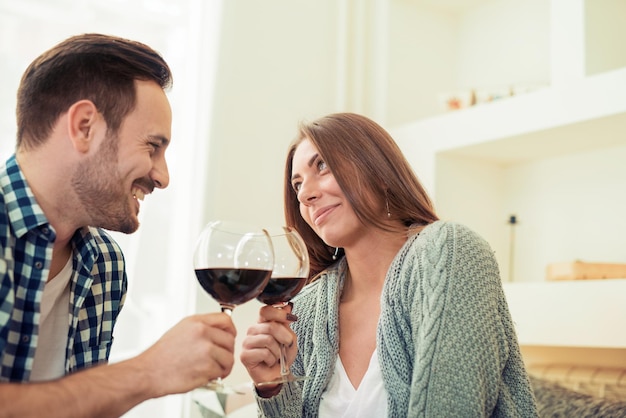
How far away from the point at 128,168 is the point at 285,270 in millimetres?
342

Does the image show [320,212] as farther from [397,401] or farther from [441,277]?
[397,401]

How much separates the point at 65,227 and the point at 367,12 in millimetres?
2554

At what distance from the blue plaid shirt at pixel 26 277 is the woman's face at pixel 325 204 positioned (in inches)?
22.0

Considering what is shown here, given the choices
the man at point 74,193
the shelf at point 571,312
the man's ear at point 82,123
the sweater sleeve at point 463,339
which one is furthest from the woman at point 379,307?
the shelf at point 571,312

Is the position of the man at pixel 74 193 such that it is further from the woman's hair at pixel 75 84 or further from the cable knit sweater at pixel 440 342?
the cable knit sweater at pixel 440 342

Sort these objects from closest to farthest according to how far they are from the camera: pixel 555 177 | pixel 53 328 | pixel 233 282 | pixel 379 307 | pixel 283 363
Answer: pixel 233 282 → pixel 283 363 → pixel 53 328 → pixel 379 307 → pixel 555 177

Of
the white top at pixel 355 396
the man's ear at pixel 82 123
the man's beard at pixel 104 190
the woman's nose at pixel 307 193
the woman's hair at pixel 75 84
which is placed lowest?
the white top at pixel 355 396

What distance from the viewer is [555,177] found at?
3.03m

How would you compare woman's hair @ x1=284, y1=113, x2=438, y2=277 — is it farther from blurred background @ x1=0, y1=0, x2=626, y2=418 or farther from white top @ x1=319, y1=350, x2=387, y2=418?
blurred background @ x1=0, y1=0, x2=626, y2=418

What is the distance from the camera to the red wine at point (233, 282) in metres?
1.11

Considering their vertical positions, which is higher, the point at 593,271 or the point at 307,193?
the point at 307,193

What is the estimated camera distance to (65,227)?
4.25ft

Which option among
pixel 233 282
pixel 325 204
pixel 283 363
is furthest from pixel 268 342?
pixel 325 204

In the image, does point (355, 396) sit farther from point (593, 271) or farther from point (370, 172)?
point (593, 271)
